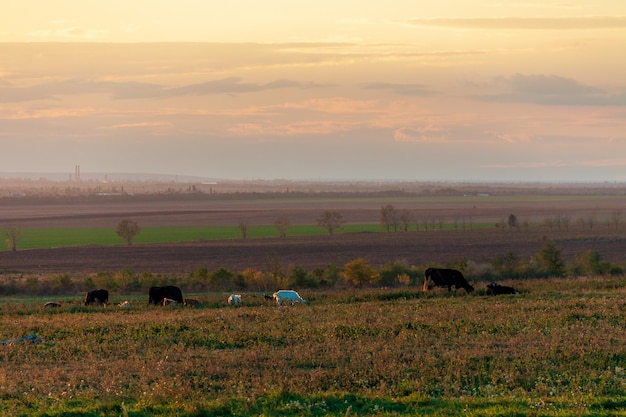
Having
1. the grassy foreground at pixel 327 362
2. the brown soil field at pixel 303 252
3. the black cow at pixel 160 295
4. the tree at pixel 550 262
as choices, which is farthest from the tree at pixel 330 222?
the grassy foreground at pixel 327 362

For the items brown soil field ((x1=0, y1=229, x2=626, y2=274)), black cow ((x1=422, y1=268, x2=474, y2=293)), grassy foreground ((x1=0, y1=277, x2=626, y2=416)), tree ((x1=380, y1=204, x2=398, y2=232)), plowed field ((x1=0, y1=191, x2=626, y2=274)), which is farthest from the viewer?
tree ((x1=380, y1=204, x2=398, y2=232))

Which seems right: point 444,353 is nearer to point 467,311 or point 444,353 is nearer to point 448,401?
point 448,401

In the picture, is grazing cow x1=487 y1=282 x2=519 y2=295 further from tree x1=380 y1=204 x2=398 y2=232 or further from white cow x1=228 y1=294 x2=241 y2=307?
tree x1=380 y1=204 x2=398 y2=232

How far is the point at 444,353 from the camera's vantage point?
1714 cm

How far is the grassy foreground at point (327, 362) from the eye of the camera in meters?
12.8

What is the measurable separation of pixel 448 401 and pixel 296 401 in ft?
8.08

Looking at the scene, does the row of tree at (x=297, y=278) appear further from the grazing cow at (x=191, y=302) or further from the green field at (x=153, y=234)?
the green field at (x=153, y=234)

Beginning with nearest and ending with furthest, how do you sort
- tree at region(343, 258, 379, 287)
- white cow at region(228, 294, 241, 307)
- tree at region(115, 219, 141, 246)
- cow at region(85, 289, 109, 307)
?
white cow at region(228, 294, 241, 307), cow at region(85, 289, 109, 307), tree at region(343, 258, 379, 287), tree at region(115, 219, 141, 246)

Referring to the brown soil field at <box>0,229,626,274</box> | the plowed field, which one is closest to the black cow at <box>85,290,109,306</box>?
the plowed field

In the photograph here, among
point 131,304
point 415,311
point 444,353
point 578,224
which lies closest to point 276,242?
point 578,224

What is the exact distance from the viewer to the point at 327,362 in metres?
16.5

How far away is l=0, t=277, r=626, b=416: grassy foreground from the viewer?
1278 cm

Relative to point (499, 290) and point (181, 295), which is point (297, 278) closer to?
point (181, 295)

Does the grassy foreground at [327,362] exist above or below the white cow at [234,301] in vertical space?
above
